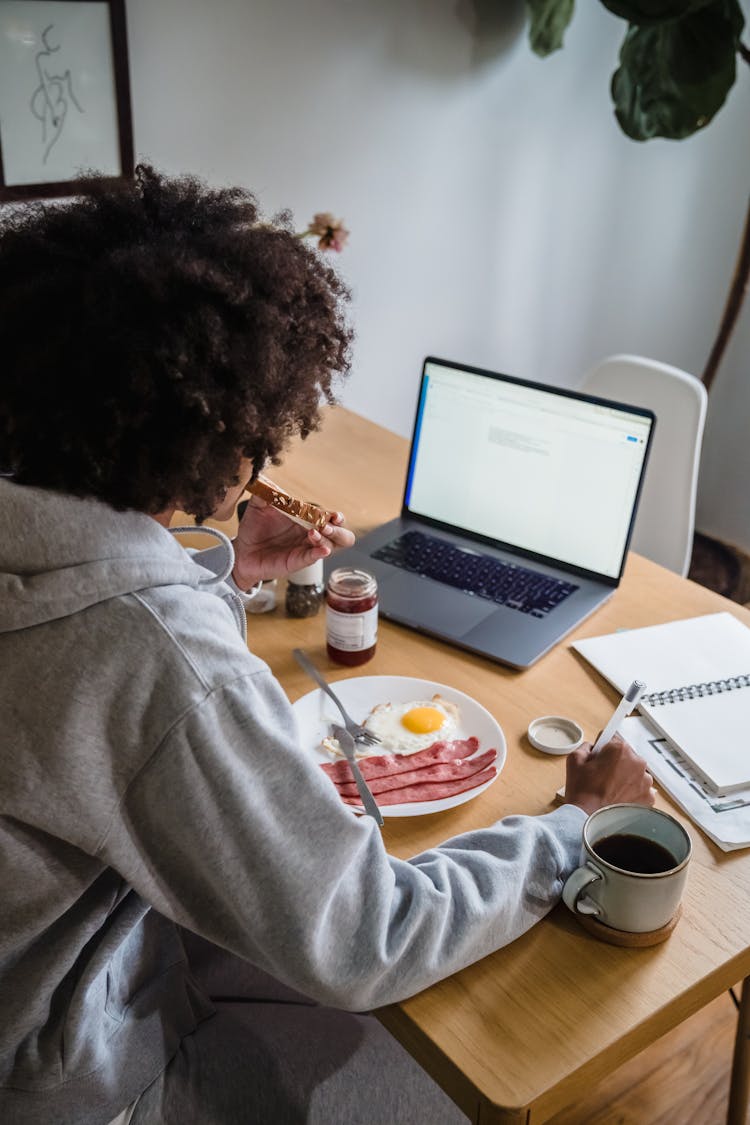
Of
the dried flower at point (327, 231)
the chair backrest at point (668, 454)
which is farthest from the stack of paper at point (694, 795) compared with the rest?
the dried flower at point (327, 231)

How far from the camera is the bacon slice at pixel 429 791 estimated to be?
1097 mm

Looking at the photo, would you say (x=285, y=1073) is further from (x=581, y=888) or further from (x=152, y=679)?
(x=152, y=679)

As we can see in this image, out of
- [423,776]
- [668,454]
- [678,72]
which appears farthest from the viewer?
[678,72]

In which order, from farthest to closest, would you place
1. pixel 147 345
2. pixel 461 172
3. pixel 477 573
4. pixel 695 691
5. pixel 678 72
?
pixel 461 172 < pixel 678 72 < pixel 477 573 < pixel 695 691 < pixel 147 345

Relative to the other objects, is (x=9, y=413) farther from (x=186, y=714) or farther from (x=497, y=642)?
(x=497, y=642)

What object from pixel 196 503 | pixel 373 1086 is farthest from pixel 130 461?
pixel 373 1086

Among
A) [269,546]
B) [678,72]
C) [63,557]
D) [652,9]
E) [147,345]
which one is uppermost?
[652,9]

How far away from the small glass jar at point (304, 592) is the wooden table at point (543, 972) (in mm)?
102

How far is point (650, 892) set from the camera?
889 millimetres

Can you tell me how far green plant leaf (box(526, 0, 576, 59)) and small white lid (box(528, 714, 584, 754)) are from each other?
2.00 m

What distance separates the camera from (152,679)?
0.76 m

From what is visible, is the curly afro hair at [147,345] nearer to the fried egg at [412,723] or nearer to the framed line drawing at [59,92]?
the fried egg at [412,723]

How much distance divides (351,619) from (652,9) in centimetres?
157

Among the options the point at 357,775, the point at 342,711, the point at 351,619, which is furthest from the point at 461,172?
the point at 357,775
